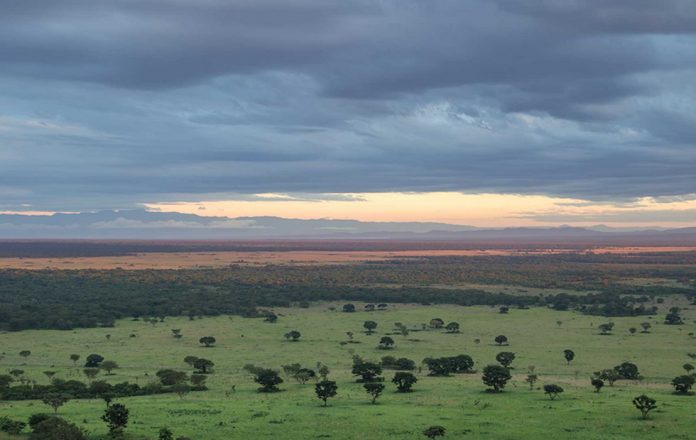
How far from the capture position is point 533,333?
10156 centimetres

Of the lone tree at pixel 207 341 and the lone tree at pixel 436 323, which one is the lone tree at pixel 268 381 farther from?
the lone tree at pixel 436 323

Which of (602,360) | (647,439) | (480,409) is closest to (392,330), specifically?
(602,360)

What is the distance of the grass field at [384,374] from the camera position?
47.9 metres

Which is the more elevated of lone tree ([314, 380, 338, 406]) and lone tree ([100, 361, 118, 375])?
lone tree ([314, 380, 338, 406])

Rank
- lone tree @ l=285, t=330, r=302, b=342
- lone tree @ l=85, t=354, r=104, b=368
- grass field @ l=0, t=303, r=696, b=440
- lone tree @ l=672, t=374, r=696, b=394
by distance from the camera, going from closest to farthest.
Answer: grass field @ l=0, t=303, r=696, b=440
lone tree @ l=672, t=374, r=696, b=394
lone tree @ l=85, t=354, r=104, b=368
lone tree @ l=285, t=330, r=302, b=342

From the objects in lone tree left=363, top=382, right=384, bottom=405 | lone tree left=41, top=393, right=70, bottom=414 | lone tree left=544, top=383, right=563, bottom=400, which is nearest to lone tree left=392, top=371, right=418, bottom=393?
lone tree left=363, top=382, right=384, bottom=405

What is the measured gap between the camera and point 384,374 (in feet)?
229

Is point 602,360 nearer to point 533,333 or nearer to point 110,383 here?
point 533,333

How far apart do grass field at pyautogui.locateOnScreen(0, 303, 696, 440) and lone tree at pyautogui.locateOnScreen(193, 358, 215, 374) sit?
66.0 inches

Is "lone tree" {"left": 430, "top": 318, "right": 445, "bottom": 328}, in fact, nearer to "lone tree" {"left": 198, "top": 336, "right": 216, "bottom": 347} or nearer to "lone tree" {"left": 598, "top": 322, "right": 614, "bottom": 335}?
"lone tree" {"left": 598, "top": 322, "right": 614, "bottom": 335}

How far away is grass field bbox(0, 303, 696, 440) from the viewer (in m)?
47.9

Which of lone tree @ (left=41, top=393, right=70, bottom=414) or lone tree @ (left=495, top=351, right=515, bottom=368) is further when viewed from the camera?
lone tree @ (left=495, top=351, right=515, bottom=368)

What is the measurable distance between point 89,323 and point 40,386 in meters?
50.6

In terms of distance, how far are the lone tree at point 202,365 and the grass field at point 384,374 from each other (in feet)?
5.50
